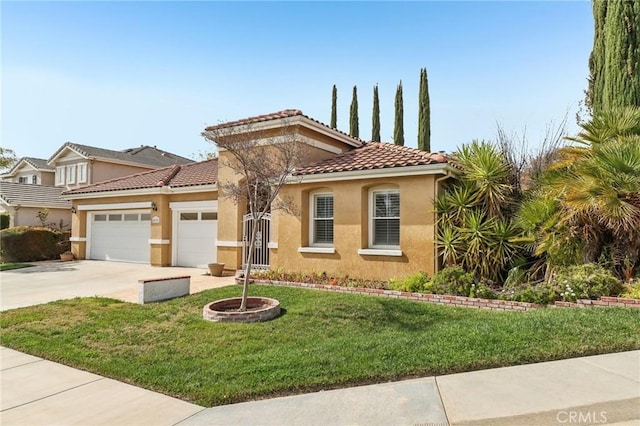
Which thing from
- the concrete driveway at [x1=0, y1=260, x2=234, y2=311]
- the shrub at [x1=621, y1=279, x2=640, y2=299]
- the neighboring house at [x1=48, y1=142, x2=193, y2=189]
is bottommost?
the concrete driveway at [x1=0, y1=260, x2=234, y2=311]

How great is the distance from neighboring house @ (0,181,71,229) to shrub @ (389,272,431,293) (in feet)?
85.3

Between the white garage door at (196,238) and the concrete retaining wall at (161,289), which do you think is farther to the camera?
the white garage door at (196,238)

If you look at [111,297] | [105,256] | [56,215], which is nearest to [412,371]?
[111,297]

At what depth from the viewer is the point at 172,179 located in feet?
64.0

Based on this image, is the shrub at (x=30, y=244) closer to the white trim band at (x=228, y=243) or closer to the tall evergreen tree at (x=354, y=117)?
the white trim band at (x=228, y=243)

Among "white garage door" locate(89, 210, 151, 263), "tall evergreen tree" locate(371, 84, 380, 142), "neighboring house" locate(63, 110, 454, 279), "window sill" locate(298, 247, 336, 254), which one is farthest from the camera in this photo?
"tall evergreen tree" locate(371, 84, 380, 142)

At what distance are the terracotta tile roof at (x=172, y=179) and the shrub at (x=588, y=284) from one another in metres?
13.4

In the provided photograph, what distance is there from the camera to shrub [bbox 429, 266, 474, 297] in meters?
9.44

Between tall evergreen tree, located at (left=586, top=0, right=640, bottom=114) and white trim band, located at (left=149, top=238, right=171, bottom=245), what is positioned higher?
tall evergreen tree, located at (left=586, top=0, right=640, bottom=114)

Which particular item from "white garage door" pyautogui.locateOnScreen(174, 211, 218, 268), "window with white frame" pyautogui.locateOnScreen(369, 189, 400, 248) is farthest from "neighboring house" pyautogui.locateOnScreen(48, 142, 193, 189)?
"window with white frame" pyautogui.locateOnScreen(369, 189, 400, 248)

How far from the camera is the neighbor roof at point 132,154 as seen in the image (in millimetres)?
31438

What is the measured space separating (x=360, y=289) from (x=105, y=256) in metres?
16.9

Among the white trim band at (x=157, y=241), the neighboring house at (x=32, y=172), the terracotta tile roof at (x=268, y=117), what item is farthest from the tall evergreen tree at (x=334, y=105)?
the neighboring house at (x=32, y=172)

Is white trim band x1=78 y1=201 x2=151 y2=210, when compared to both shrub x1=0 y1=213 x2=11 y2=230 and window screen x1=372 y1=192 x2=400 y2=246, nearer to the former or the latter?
shrub x1=0 y1=213 x2=11 y2=230
